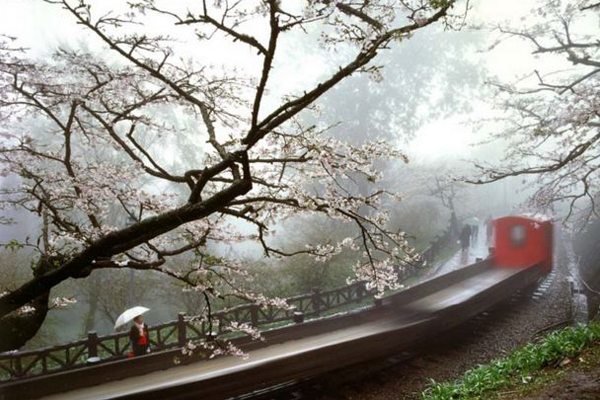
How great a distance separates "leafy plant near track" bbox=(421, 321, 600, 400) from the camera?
628cm

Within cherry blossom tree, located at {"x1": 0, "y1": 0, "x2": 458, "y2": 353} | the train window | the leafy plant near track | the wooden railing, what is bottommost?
the wooden railing

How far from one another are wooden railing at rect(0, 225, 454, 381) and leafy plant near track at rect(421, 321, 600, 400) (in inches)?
125

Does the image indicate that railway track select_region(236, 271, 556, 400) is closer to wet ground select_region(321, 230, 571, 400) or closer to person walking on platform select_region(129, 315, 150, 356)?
wet ground select_region(321, 230, 571, 400)

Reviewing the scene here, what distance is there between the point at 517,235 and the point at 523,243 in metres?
0.42

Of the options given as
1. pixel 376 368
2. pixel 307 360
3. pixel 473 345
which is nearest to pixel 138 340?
pixel 307 360

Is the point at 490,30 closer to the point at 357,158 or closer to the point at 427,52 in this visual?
the point at 357,158

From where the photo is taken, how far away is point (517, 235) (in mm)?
17031

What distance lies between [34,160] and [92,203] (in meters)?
1.13

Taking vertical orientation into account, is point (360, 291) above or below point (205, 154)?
below

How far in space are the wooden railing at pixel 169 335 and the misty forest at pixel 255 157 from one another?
1.06ft

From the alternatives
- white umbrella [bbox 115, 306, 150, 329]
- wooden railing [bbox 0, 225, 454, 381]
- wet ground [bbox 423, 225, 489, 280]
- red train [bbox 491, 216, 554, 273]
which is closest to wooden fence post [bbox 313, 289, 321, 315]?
wooden railing [bbox 0, 225, 454, 381]

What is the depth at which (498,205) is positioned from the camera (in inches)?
1663

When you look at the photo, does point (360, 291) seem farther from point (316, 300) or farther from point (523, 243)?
point (523, 243)

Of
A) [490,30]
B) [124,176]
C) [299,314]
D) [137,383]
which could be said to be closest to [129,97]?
[124,176]
